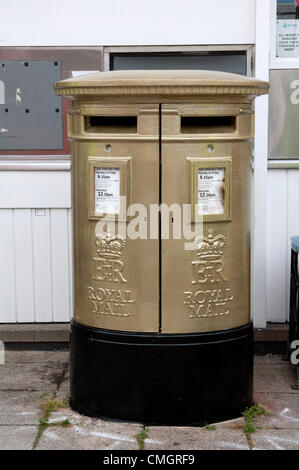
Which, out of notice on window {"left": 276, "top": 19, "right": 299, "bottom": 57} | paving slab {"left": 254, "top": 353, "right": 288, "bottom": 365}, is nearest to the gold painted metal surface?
paving slab {"left": 254, "top": 353, "right": 288, "bottom": 365}

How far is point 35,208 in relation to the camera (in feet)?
21.3

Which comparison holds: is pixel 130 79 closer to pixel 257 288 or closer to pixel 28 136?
pixel 28 136

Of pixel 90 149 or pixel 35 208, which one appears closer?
pixel 90 149

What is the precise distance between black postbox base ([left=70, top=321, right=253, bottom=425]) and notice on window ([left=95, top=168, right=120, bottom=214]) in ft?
2.39

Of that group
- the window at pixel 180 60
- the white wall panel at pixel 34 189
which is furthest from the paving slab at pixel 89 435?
the window at pixel 180 60

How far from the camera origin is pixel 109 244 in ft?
16.0

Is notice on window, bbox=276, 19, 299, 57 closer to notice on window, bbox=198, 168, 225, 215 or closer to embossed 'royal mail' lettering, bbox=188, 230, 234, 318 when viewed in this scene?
notice on window, bbox=198, 168, 225, 215

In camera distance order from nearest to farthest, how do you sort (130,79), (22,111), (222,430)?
(130,79), (222,430), (22,111)

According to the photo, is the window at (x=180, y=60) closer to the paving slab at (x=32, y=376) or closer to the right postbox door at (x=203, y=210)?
the right postbox door at (x=203, y=210)

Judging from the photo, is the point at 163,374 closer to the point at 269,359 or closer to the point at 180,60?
the point at 269,359

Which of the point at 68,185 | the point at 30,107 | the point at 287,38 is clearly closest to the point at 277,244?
the point at 287,38

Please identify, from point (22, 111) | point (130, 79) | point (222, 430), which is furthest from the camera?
point (22, 111)
